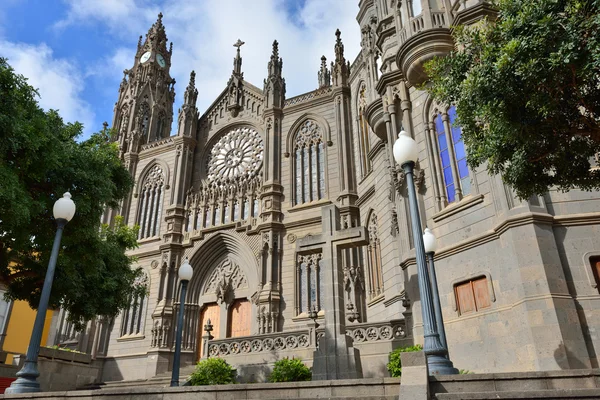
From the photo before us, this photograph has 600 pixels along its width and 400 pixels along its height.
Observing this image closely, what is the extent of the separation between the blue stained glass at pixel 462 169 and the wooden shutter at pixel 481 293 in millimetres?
3014

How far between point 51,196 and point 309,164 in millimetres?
15128

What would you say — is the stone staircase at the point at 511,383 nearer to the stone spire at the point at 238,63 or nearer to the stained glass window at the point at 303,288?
the stained glass window at the point at 303,288

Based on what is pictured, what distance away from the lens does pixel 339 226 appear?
1127 cm

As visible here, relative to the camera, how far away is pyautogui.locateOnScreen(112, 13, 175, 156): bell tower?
33.6m

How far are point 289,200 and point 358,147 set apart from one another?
15.5ft

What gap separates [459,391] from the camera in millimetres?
5762

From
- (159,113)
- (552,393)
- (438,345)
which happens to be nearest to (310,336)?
(438,345)

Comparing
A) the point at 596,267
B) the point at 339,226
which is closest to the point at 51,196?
the point at 339,226

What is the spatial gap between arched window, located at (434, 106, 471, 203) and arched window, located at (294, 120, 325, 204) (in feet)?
35.9

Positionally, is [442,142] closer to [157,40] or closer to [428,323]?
[428,323]

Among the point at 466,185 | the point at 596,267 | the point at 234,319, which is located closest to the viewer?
the point at 596,267

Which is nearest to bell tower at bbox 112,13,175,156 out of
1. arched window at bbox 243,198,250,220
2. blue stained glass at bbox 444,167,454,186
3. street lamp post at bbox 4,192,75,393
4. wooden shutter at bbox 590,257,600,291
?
arched window at bbox 243,198,250,220

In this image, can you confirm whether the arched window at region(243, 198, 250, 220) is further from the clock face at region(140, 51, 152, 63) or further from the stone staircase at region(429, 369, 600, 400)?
the stone staircase at region(429, 369, 600, 400)

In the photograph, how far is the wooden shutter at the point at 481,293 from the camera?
11.0 m
